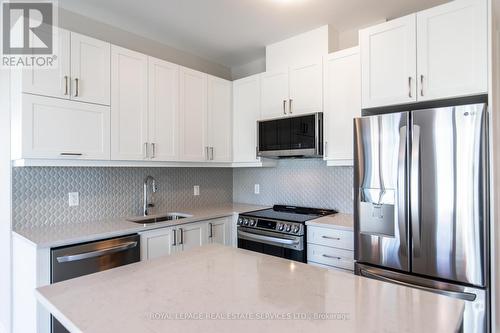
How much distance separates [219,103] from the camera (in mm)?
3400

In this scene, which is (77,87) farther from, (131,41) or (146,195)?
(146,195)

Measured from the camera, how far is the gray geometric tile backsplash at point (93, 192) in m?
2.31

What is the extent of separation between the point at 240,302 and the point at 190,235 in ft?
5.96

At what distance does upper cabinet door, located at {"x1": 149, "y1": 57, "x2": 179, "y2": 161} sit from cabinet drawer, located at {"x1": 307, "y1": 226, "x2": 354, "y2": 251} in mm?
1485

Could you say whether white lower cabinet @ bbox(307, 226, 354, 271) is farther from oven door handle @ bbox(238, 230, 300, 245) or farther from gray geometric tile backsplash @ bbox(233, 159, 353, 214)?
gray geometric tile backsplash @ bbox(233, 159, 353, 214)

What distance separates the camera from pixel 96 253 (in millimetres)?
2104

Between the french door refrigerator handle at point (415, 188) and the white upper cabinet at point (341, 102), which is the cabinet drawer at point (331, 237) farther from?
the white upper cabinet at point (341, 102)

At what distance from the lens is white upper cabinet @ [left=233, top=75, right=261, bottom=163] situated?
3309 millimetres

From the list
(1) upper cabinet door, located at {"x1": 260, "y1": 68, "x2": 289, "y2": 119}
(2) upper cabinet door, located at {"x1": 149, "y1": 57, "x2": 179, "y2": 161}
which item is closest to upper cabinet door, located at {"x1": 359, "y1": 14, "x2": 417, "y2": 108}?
(1) upper cabinet door, located at {"x1": 260, "y1": 68, "x2": 289, "y2": 119}

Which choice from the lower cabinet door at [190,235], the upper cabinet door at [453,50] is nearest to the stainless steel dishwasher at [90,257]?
the lower cabinet door at [190,235]

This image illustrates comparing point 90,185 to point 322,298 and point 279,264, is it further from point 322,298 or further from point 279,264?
point 322,298

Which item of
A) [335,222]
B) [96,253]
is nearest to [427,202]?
[335,222]

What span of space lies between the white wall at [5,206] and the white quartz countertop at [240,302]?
156 centimetres

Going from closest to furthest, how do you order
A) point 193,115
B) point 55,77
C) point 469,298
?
point 469,298 → point 55,77 → point 193,115
